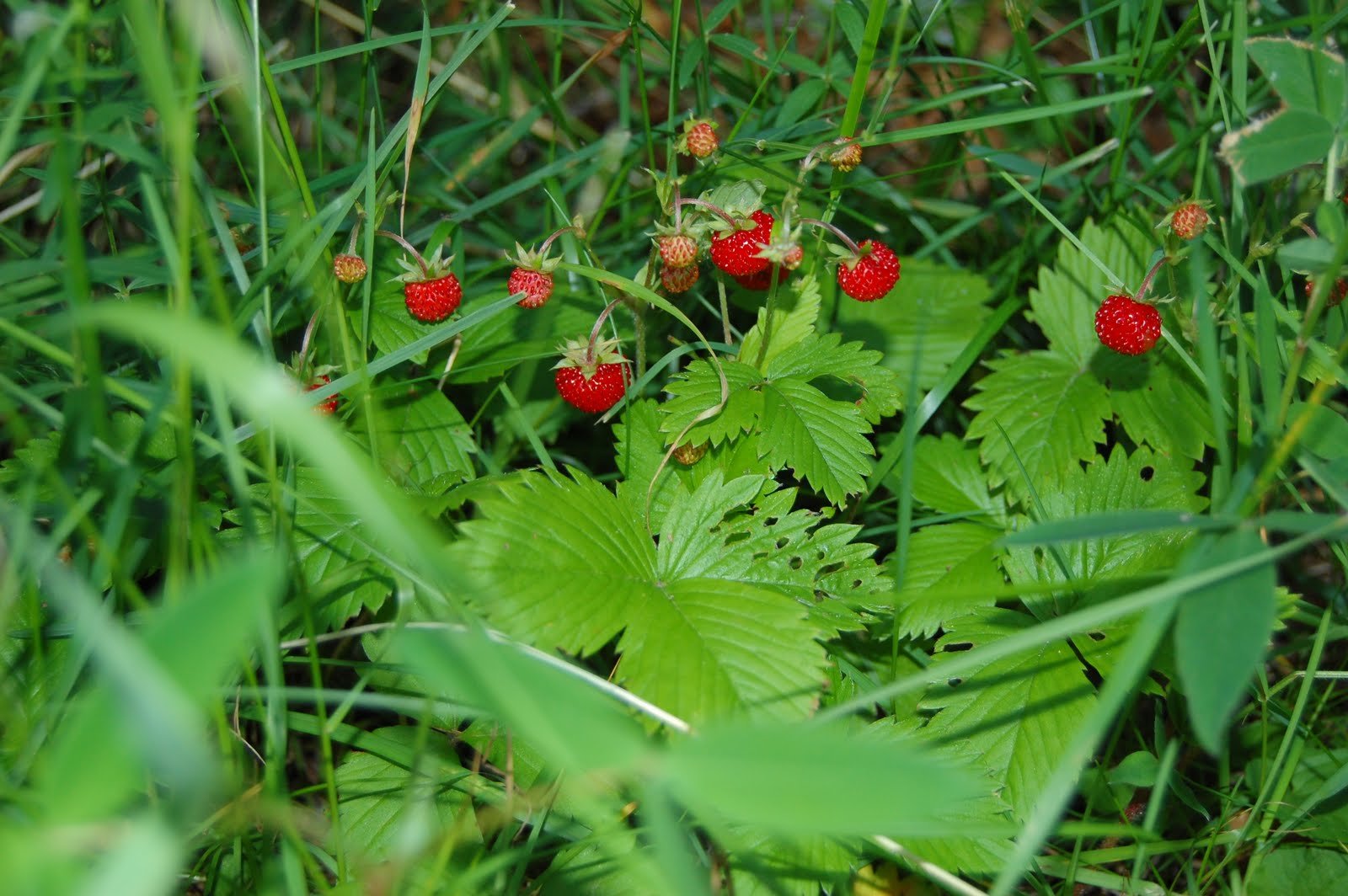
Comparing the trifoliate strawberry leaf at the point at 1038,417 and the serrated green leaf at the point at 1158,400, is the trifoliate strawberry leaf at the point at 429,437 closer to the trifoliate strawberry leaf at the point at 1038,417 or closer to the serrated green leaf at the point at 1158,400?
the trifoliate strawberry leaf at the point at 1038,417

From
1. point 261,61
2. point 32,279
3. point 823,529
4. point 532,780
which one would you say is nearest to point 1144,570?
point 823,529

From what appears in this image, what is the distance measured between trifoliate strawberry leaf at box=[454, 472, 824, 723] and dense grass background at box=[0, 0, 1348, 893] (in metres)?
0.01

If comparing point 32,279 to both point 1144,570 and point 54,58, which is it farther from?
point 1144,570

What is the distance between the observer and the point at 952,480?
7.25ft

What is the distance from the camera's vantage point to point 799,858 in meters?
1.54

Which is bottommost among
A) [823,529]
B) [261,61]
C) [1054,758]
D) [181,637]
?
[1054,758]

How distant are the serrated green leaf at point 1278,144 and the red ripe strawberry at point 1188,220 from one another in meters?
0.26

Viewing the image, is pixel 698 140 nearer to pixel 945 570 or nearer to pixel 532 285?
pixel 532 285

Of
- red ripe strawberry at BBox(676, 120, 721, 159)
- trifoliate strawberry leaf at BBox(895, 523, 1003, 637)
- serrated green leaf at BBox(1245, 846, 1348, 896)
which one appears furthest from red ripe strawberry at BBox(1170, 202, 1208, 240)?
serrated green leaf at BBox(1245, 846, 1348, 896)

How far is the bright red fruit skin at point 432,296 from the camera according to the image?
195 centimetres

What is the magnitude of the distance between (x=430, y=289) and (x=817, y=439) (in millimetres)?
784

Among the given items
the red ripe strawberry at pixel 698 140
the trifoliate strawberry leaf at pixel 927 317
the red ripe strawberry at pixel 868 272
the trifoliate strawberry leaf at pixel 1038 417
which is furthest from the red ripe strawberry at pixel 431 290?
the trifoliate strawberry leaf at pixel 1038 417

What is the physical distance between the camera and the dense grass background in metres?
0.90

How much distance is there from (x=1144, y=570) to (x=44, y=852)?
5.58ft
